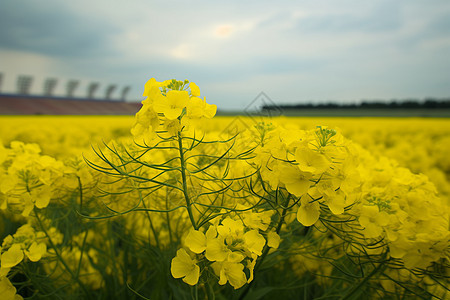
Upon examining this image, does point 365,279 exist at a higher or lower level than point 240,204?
lower

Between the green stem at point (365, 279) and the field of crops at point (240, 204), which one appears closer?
the field of crops at point (240, 204)

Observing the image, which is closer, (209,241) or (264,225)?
(209,241)

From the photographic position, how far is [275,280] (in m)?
1.58

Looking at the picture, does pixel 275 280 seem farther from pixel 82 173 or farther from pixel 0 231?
pixel 0 231

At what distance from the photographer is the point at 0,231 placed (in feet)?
6.38

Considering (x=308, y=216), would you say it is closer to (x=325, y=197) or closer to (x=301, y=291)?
(x=325, y=197)

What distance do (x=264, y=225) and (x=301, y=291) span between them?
37.8 inches

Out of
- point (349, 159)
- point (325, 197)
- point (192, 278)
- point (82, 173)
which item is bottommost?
point (192, 278)

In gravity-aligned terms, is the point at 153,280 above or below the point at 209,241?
below

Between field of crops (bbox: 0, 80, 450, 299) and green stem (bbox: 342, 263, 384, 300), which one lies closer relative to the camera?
field of crops (bbox: 0, 80, 450, 299)

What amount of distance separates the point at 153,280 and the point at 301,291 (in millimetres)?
799

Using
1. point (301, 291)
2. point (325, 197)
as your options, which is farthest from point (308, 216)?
point (301, 291)

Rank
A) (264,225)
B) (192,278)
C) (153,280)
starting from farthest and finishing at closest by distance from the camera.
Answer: (153,280)
(264,225)
(192,278)

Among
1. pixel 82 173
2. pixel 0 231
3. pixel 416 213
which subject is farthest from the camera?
pixel 0 231
